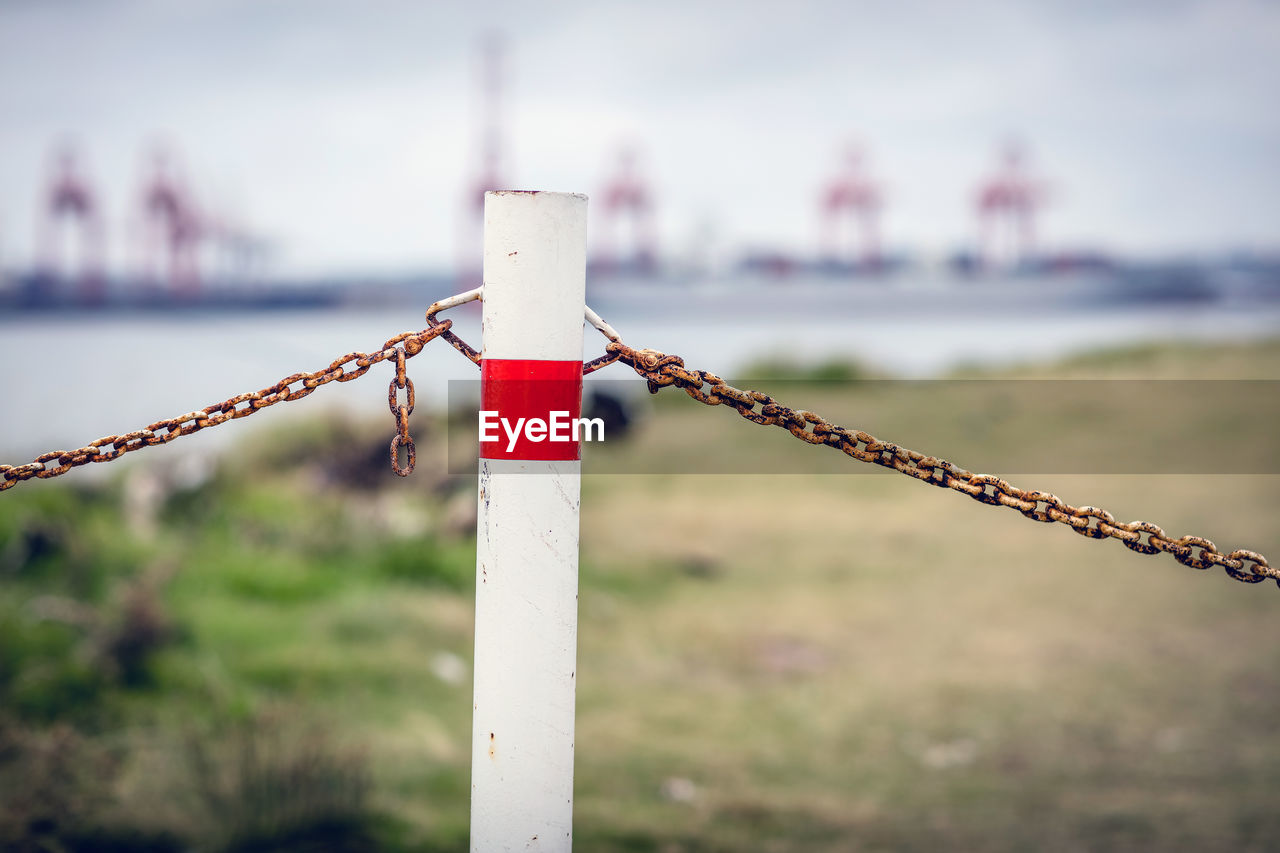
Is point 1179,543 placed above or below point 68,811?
above

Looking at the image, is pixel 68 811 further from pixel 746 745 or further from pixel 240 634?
pixel 746 745

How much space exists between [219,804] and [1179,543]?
342 centimetres

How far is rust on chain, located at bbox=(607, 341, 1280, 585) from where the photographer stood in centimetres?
214

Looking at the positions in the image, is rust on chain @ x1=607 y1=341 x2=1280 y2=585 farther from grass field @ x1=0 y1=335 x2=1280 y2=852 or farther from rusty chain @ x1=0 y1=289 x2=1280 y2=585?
grass field @ x1=0 y1=335 x2=1280 y2=852

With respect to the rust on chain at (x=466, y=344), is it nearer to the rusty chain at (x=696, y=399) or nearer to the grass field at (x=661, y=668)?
the rusty chain at (x=696, y=399)

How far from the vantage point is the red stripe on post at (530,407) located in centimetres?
199

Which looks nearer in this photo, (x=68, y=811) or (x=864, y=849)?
(x=68, y=811)

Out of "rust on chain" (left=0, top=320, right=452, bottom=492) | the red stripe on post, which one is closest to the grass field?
"rust on chain" (left=0, top=320, right=452, bottom=492)

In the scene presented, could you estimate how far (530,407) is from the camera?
6.54ft

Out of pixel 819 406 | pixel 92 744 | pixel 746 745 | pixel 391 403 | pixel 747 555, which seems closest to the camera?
pixel 391 403

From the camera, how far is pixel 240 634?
6.04 metres

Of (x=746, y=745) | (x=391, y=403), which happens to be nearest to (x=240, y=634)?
(x=746, y=745)

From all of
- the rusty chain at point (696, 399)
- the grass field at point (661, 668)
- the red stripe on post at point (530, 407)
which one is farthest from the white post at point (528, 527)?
the grass field at point (661, 668)

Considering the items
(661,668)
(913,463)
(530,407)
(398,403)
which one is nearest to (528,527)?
(530,407)
